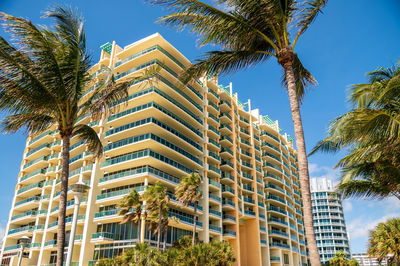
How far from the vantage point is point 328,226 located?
136 meters

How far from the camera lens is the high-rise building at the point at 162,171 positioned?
144 ft

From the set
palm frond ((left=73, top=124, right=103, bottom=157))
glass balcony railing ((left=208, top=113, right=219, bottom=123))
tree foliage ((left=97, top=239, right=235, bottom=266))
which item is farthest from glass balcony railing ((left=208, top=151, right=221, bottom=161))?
palm frond ((left=73, top=124, right=103, bottom=157))

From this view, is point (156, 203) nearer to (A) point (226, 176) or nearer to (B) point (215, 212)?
(B) point (215, 212)

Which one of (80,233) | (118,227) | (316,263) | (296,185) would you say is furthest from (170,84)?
(296,185)

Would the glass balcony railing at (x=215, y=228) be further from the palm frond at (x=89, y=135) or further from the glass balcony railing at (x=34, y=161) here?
the palm frond at (x=89, y=135)

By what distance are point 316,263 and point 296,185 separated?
282 feet

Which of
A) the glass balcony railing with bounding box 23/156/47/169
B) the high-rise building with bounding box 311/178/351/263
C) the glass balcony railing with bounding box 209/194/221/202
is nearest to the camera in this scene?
the glass balcony railing with bounding box 209/194/221/202

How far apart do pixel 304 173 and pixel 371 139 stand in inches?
129

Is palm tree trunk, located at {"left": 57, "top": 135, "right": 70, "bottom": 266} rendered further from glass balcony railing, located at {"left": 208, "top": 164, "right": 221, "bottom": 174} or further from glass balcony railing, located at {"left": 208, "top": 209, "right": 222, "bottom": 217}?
glass balcony railing, located at {"left": 208, "top": 164, "right": 221, "bottom": 174}

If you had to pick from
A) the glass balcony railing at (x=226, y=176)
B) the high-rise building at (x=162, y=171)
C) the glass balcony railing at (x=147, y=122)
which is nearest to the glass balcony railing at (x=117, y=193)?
the high-rise building at (x=162, y=171)

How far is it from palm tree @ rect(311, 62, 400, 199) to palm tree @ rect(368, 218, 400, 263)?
1228 cm

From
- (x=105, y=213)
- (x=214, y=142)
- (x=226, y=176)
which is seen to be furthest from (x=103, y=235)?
(x=226, y=176)

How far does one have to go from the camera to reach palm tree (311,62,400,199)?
9945 mm

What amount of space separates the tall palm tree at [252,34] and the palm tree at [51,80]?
238 inches
